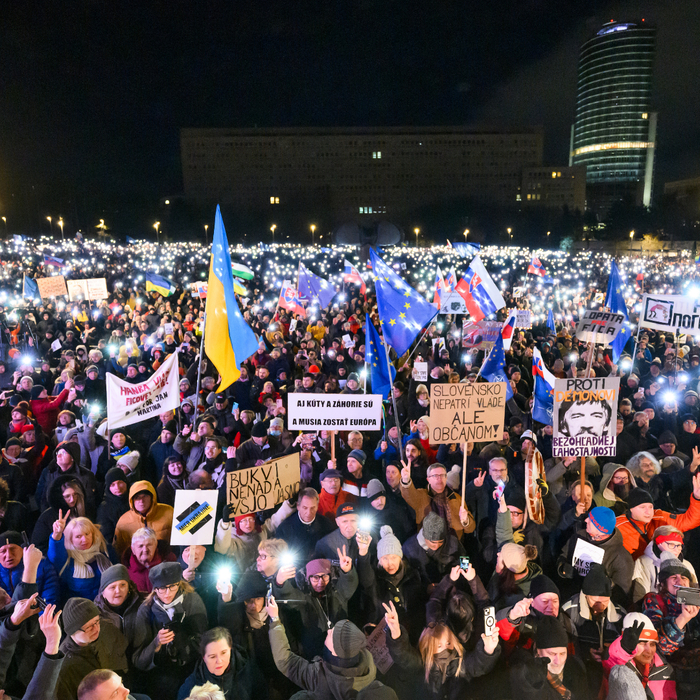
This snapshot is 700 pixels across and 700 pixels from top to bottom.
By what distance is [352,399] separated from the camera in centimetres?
473

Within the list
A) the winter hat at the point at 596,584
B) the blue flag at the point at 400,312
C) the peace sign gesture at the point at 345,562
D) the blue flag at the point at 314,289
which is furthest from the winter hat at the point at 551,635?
the blue flag at the point at 314,289

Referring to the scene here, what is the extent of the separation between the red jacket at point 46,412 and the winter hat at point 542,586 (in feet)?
18.5

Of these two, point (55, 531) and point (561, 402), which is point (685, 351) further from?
point (55, 531)

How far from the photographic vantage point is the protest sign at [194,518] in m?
3.39

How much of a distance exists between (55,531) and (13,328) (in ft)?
33.3

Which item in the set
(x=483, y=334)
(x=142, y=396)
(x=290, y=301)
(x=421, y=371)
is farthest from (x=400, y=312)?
(x=290, y=301)

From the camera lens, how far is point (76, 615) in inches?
100

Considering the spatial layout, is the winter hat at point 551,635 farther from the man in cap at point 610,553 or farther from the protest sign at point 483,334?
the protest sign at point 483,334

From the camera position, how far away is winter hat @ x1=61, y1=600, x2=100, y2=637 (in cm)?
253

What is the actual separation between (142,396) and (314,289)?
7.35m

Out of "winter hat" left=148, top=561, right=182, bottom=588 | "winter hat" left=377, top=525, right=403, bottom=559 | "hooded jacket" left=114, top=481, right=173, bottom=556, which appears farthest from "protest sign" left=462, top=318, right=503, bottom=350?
"winter hat" left=148, top=561, right=182, bottom=588

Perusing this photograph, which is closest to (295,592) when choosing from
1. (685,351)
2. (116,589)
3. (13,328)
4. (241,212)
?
(116,589)

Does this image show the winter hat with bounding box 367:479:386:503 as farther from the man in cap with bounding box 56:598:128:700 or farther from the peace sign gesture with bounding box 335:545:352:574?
the man in cap with bounding box 56:598:128:700

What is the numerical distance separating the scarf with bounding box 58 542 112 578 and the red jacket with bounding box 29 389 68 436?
11.4ft
